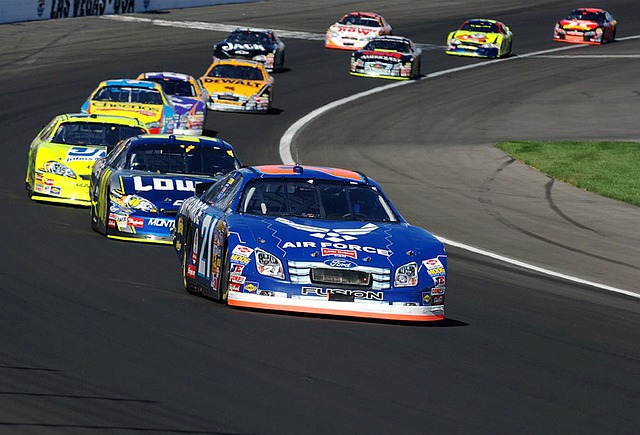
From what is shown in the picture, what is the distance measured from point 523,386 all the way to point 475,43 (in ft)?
141

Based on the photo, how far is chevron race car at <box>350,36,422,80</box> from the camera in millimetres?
44281

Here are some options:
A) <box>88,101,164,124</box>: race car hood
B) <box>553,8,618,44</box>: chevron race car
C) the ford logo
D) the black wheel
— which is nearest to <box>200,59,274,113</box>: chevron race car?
<box>88,101,164,124</box>: race car hood

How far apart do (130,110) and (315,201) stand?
45.2ft

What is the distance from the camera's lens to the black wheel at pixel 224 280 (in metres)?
12.1

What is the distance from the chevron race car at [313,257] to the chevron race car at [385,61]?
31470 millimetres

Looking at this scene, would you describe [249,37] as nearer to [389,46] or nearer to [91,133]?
[389,46]

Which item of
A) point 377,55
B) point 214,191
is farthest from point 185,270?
point 377,55

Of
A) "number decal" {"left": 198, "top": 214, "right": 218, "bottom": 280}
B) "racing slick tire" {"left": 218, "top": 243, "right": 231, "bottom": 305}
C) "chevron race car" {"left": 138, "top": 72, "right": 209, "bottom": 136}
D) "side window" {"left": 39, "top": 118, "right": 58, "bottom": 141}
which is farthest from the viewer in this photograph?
"chevron race car" {"left": 138, "top": 72, "right": 209, "bottom": 136}

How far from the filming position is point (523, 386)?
9828 millimetres

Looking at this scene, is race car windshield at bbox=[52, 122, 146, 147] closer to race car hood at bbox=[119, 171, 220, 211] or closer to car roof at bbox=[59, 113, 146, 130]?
car roof at bbox=[59, 113, 146, 130]

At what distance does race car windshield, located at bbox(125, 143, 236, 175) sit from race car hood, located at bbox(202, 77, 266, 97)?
689 inches

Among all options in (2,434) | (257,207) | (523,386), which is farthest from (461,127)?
(2,434)

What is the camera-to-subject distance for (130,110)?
2630cm

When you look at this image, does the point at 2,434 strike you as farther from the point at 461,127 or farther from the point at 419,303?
the point at 461,127
